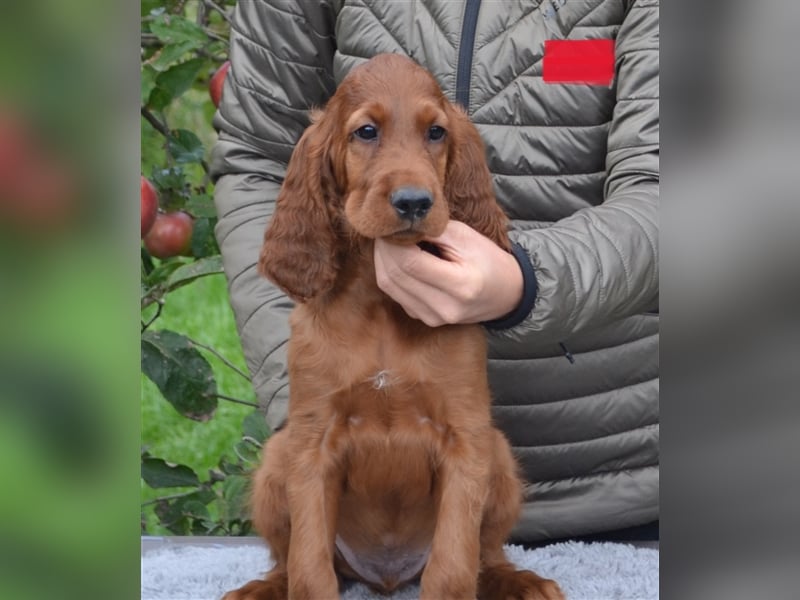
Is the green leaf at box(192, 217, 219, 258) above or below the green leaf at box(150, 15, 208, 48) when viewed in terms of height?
below

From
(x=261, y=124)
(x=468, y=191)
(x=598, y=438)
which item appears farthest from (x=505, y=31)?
(x=598, y=438)

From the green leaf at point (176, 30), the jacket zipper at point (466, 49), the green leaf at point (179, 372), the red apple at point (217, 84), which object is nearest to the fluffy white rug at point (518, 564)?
the green leaf at point (179, 372)

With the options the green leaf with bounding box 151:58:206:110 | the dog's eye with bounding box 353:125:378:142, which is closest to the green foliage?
the green leaf with bounding box 151:58:206:110

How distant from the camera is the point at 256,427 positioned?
2.51 meters

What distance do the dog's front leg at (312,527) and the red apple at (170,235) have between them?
1160 millimetres

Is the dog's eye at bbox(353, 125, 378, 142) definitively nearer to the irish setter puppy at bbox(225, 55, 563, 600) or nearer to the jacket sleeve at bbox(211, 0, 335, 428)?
the irish setter puppy at bbox(225, 55, 563, 600)

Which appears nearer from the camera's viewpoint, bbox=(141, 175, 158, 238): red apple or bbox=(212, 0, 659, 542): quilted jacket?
bbox=(212, 0, 659, 542): quilted jacket

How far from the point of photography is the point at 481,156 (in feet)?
5.08

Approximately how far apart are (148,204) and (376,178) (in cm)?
102

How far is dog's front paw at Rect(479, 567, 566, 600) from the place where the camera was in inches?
60.4

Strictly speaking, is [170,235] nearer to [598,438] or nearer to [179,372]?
[179,372]

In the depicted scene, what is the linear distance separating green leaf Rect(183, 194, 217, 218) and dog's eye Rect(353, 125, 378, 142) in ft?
3.72

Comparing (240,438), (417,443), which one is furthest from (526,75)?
(240,438)
